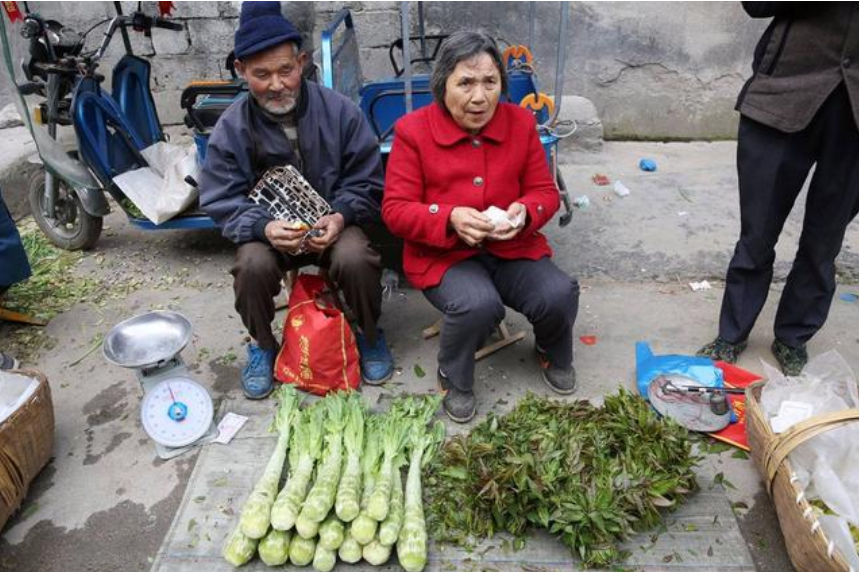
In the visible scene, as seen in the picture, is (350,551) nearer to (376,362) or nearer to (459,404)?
(459,404)

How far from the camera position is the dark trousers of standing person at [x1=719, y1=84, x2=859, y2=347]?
2518 millimetres

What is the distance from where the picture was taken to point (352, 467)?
2.36 m

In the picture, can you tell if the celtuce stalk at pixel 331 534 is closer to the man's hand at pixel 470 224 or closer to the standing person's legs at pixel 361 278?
the standing person's legs at pixel 361 278

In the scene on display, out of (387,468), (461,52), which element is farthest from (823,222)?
(387,468)

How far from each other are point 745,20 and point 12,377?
6253 mm

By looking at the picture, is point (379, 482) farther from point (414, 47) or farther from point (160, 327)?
point (414, 47)

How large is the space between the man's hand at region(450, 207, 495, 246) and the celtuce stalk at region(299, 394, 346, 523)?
0.91 metres

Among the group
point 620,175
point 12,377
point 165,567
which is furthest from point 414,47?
point 165,567

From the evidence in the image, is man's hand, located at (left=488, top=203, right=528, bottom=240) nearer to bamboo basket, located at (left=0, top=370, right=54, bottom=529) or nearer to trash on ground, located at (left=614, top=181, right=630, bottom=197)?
bamboo basket, located at (left=0, top=370, right=54, bottom=529)

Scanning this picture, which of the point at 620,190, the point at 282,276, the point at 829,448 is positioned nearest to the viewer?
the point at 829,448

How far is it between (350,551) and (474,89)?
1818mm

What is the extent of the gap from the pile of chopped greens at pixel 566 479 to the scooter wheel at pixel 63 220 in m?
3.33

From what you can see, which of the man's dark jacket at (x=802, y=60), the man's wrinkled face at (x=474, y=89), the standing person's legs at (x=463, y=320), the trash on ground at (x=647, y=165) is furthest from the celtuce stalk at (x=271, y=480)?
the trash on ground at (x=647, y=165)

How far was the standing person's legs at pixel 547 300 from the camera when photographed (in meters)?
2.67
